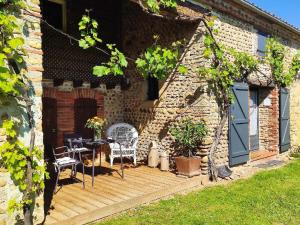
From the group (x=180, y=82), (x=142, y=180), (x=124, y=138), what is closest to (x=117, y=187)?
(x=142, y=180)

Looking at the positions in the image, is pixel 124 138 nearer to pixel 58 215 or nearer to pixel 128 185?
pixel 128 185

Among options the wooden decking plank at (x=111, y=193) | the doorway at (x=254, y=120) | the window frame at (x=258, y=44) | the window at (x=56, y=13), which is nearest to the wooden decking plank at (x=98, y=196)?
the wooden decking plank at (x=111, y=193)

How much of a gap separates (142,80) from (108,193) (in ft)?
12.9

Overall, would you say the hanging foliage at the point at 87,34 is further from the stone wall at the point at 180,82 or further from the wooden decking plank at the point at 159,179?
the wooden decking plank at the point at 159,179

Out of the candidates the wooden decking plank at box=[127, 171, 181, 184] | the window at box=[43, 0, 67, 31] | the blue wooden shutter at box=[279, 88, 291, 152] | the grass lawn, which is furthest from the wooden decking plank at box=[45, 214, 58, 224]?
the blue wooden shutter at box=[279, 88, 291, 152]

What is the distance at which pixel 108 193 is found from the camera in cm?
595

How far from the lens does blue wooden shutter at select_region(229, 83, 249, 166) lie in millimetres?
8336

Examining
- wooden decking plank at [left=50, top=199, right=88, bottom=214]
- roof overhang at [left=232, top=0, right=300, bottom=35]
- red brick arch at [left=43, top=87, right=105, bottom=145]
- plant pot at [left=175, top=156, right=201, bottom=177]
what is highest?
roof overhang at [left=232, top=0, right=300, bottom=35]

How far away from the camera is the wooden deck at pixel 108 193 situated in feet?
16.1

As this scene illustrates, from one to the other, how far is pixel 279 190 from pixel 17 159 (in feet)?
17.3

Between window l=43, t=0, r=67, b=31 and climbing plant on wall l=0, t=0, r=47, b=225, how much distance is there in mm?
3948

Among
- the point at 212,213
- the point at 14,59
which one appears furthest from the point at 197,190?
the point at 14,59

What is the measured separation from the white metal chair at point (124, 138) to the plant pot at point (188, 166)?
1.43 m

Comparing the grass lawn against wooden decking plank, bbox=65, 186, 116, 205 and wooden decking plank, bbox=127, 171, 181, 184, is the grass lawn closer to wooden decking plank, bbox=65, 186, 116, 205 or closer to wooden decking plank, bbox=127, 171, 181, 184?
wooden decking plank, bbox=65, 186, 116, 205
